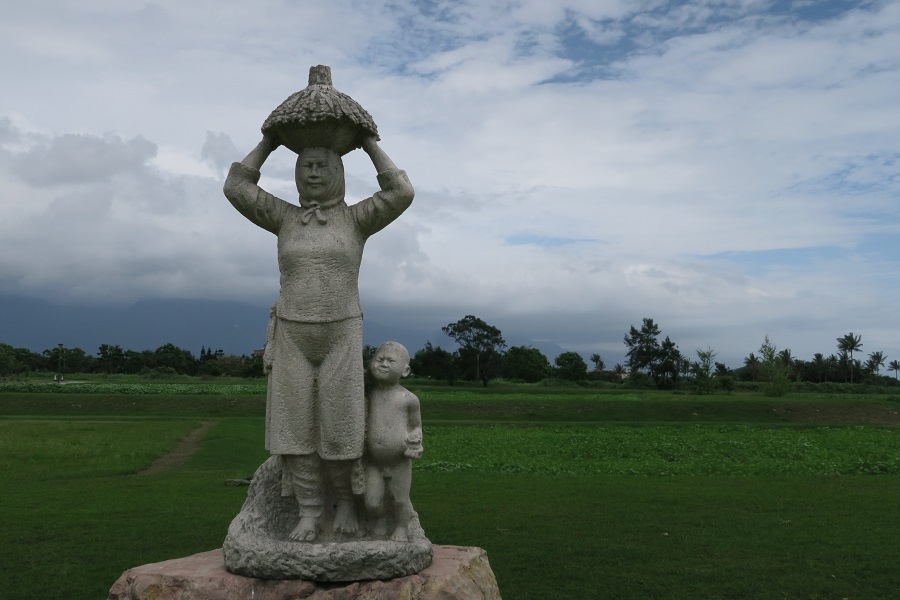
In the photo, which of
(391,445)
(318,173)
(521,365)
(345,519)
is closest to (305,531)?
(345,519)

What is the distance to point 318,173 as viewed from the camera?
249 inches

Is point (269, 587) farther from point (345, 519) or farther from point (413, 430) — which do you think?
point (413, 430)

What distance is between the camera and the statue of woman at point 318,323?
237 inches

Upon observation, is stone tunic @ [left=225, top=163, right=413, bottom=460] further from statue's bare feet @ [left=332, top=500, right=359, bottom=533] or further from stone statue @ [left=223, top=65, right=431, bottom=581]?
statue's bare feet @ [left=332, top=500, right=359, bottom=533]

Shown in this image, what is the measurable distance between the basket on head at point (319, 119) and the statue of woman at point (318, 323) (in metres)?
0.10

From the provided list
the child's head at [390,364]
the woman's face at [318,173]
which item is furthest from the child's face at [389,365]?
the woman's face at [318,173]

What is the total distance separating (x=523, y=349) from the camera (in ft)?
255

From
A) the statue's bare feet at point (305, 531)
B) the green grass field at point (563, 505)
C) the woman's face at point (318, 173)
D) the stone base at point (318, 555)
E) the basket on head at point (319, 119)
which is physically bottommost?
the green grass field at point (563, 505)

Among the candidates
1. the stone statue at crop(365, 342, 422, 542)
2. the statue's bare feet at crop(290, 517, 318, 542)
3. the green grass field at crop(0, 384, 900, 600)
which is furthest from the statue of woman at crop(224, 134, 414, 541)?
the green grass field at crop(0, 384, 900, 600)

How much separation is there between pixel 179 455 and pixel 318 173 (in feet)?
55.0

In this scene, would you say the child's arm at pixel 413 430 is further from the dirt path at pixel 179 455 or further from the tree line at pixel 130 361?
the tree line at pixel 130 361

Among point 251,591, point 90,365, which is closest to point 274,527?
point 251,591

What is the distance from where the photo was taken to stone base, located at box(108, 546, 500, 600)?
556 cm

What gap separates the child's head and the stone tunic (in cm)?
21
